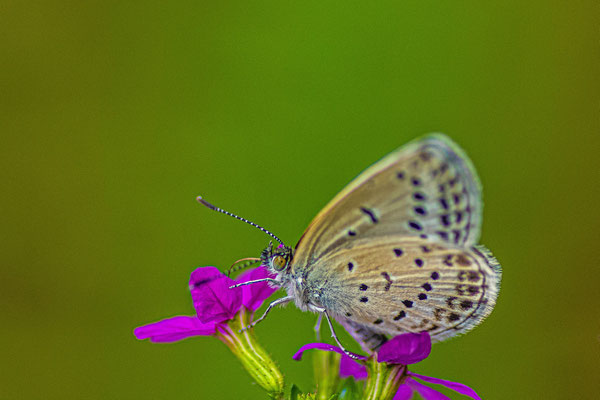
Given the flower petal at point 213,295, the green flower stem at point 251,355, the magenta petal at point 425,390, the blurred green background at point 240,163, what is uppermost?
the blurred green background at point 240,163

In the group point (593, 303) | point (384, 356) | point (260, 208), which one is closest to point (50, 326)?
point (260, 208)

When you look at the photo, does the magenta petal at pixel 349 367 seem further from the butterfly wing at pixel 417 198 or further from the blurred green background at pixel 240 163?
the blurred green background at pixel 240 163

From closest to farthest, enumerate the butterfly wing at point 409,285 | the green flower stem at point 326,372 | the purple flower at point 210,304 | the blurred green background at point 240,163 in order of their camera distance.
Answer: the butterfly wing at point 409,285, the purple flower at point 210,304, the green flower stem at point 326,372, the blurred green background at point 240,163

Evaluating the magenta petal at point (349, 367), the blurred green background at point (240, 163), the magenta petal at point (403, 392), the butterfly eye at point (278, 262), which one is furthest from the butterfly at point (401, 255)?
the blurred green background at point (240, 163)

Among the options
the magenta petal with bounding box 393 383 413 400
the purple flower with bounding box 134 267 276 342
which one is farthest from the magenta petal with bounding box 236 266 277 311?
the magenta petal with bounding box 393 383 413 400

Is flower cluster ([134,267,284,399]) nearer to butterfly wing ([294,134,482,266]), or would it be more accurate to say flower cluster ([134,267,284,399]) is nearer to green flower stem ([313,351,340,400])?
green flower stem ([313,351,340,400])

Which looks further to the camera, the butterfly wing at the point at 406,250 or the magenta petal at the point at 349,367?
the magenta petal at the point at 349,367

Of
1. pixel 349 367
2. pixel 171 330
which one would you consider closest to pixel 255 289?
pixel 171 330
